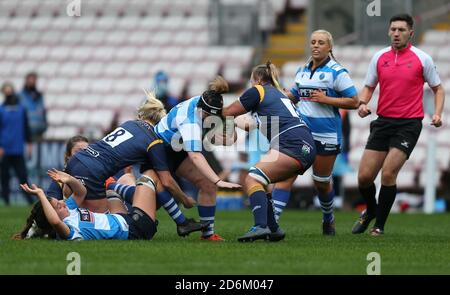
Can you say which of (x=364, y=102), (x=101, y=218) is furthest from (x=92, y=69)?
(x=101, y=218)

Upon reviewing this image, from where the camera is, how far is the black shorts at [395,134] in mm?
10930

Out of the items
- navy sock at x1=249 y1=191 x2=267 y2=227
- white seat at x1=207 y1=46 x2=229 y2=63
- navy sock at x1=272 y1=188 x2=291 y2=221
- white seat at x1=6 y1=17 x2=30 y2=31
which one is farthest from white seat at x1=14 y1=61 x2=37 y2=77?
navy sock at x1=249 y1=191 x2=267 y2=227

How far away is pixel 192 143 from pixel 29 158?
9.44 m

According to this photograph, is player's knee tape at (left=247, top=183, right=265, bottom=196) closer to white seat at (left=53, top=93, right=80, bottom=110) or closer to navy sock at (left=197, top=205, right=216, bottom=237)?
navy sock at (left=197, top=205, right=216, bottom=237)

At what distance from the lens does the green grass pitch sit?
7.65m

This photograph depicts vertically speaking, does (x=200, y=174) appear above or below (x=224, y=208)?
above

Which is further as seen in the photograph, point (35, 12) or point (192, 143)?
point (35, 12)

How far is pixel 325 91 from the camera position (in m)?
10.9

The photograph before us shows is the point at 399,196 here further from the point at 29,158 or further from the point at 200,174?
the point at 200,174

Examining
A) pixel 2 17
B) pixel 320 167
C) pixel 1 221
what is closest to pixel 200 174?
pixel 320 167

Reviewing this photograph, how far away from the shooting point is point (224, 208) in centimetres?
1883

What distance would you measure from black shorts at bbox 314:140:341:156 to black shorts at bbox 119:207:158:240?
6.68 ft

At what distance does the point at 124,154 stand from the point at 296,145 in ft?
5.04

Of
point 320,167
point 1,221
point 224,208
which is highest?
point 320,167
